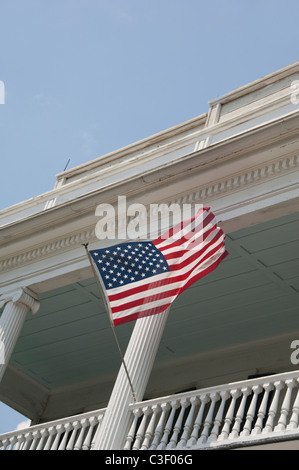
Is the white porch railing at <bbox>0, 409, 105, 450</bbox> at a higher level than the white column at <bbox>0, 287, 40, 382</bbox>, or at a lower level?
lower

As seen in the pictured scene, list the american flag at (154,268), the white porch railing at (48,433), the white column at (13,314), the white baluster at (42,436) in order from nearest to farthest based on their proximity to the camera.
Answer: the american flag at (154,268)
the white porch railing at (48,433)
the white baluster at (42,436)
the white column at (13,314)

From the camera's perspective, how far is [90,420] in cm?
1128

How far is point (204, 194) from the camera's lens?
12.3m

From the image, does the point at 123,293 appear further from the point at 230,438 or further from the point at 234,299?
the point at 234,299

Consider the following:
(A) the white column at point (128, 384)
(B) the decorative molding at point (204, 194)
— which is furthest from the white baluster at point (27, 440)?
(B) the decorative molding at point (204, 194)

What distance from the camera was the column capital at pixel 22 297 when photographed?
13766mm

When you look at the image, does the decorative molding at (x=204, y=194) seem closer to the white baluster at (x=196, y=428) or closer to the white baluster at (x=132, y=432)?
the white baluster at (x=196, y=428)

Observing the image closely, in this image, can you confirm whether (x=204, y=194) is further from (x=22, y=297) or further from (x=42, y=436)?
(x=42, y=436)

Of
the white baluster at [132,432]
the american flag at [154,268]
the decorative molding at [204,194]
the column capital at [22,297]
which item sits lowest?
the white baluster at [132,432]

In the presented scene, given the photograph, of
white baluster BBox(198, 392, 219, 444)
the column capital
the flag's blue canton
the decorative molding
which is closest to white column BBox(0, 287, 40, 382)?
the column capital

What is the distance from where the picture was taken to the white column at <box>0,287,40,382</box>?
13156mm

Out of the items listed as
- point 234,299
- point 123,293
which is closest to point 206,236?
point 123,293

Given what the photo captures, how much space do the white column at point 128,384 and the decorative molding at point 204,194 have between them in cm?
212

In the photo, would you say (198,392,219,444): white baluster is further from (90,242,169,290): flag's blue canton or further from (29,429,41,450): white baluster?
(29,429,41,450): white baluster
